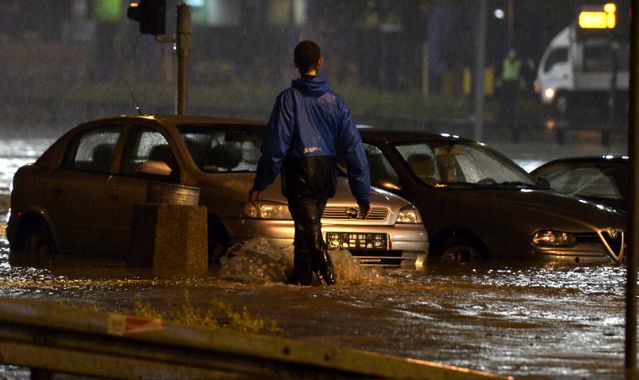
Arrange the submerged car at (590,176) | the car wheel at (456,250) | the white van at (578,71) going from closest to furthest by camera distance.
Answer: the car wheel at (456,250) < the submerged car at (590,176) < the white van at (578,71)

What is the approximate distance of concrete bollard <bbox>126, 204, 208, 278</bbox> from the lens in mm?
11242

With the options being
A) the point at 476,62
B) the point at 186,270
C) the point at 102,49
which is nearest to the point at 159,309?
the point at 186,270

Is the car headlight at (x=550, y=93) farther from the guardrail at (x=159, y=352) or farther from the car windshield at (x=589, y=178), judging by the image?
the guardrail at (x=159, y=352)

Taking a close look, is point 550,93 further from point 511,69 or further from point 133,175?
point 133,175

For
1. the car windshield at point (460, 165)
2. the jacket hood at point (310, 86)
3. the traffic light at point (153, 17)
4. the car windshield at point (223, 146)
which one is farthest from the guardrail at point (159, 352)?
the traffic light at point (153, 17)

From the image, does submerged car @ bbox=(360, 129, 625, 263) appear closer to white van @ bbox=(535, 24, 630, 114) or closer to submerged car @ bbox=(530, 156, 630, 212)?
submerged car @ bbox=(530, 156, 630, 212)

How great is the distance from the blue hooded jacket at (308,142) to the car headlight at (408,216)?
1.94 metres

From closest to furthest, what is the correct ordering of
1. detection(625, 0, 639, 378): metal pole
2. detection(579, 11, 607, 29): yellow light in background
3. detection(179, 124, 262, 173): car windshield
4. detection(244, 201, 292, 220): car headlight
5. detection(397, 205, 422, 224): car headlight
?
detection(625, 0, 639, 378): metal pole
detection(244, 201, 292, 220): car headlight
detection(397, 205, 422, 224): car headlight
detection(179, 124, 262, 173): car windshield
detection(579, 11, 607, 29): yellow light in background

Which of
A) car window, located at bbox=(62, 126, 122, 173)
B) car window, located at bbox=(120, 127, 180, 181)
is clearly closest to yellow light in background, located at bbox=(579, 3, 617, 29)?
car window, located at bbox=(62, 126, 122, 173)

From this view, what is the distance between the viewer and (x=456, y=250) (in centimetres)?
1373

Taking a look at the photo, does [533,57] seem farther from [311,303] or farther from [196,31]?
[311,303]

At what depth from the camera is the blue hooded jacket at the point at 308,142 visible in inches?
397

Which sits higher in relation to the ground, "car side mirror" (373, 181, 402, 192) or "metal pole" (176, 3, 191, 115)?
"metal pole" (176, 3, 191, 115)

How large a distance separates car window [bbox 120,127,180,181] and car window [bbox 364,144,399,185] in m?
2.10
